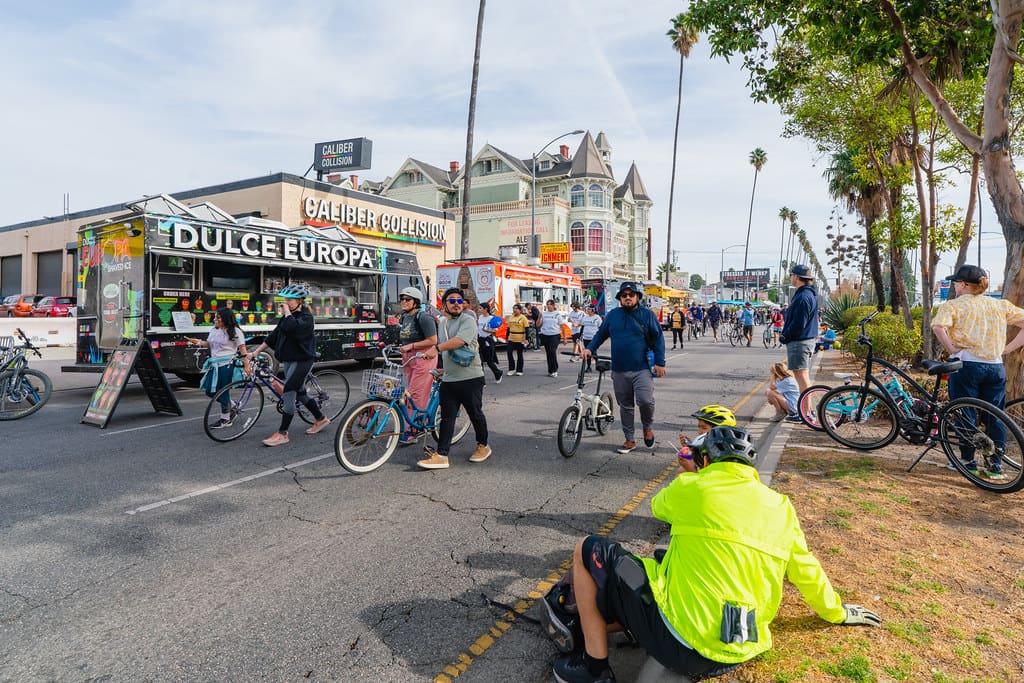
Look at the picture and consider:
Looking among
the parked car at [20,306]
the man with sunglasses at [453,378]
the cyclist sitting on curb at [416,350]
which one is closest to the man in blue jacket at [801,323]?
the man with sunglasses at [453,378]

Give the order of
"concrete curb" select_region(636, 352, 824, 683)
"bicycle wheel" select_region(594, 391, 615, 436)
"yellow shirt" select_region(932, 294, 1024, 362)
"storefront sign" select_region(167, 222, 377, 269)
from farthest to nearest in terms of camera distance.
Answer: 1. "storefront sign" select_region(167, 222, 377, 269)
2. "bicycle wheel" select_region(594, 391, 615, 436)
3. "yellow shirt" select_region(932, 294, 1024, 362)
4. "concrete curb" select_region(636, 352, 824, 683)

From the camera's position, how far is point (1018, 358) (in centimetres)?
636

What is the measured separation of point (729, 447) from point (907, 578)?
1.92 metres

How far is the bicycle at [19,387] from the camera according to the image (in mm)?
8672

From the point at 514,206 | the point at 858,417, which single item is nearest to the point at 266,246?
the point at 858,417

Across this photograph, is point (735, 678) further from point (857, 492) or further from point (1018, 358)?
point (1018, 358)

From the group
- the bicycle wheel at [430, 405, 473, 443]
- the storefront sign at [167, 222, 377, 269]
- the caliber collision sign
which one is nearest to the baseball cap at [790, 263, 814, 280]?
the bicycle wheel at [430, 405, 473, 443]

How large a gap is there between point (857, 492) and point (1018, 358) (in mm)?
3189

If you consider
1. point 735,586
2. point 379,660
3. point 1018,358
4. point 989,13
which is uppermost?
point 989,13

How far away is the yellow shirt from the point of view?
5.21m

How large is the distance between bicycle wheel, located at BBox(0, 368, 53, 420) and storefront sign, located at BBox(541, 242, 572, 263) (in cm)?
3311

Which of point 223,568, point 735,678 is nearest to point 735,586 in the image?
point 735,678

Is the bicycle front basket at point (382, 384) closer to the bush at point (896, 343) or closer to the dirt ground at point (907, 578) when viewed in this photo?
the dirt ground at point (907, 578)

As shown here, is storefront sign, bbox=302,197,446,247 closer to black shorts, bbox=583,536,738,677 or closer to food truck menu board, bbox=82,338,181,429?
food truck menu board, bbox=82,338,181,429
